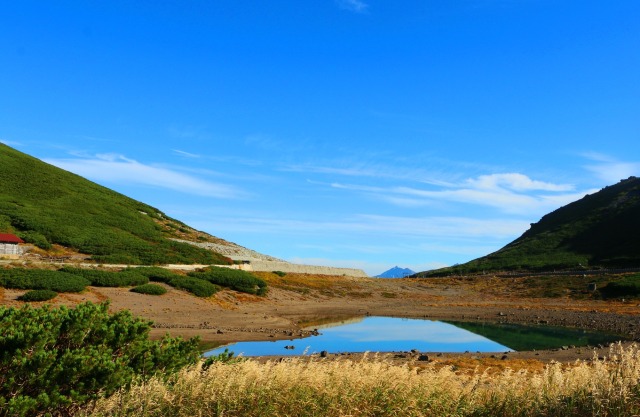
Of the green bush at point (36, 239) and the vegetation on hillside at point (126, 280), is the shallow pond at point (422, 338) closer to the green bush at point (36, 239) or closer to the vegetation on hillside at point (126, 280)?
the vegetation on hillside at point (126, 280)

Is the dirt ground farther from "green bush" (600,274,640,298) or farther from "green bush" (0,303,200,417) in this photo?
"green bush" (0,303,200,417)

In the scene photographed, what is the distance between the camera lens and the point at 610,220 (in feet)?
506

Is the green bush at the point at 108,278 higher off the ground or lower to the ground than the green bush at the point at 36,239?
lower

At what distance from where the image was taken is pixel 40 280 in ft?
127

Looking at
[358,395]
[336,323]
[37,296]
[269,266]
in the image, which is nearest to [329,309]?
[336,323]

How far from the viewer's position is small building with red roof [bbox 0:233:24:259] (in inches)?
2143

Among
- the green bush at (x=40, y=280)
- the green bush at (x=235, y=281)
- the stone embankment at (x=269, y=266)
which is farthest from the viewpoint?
the stone embankment at (x=269, y=266)

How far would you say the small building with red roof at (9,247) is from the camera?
179ft

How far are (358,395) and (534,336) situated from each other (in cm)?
3397

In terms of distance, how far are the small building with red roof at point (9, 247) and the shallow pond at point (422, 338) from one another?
36806mm

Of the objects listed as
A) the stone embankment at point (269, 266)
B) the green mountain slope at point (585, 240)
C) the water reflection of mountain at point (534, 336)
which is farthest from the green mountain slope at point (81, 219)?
the green mountain slope at point (585, 240)

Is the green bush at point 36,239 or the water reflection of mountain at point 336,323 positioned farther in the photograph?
the green bush at point 36,239

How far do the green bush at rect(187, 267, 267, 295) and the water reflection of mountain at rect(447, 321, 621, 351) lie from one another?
2189 centimetres

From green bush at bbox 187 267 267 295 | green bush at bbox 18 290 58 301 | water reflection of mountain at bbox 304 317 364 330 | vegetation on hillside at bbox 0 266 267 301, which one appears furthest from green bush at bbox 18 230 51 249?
water reflection of mountain at bbox 304 317 364 330
